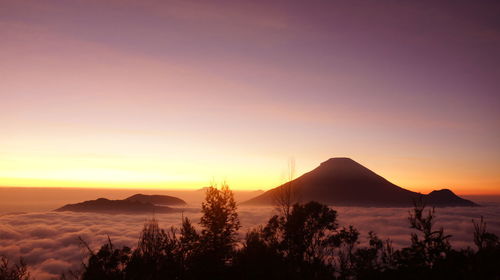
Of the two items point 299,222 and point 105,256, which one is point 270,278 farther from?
point 105,256

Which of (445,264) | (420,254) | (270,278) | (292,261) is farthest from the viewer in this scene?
(292,261)

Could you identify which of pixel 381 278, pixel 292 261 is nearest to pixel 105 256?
pixel 292 261

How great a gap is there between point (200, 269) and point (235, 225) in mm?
10005

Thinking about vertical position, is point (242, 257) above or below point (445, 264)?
below

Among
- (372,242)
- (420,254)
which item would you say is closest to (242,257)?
(372,242)

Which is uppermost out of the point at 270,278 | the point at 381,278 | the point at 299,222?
the point at 299,222

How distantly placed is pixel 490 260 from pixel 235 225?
32.5 m

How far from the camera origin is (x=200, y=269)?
40.0m

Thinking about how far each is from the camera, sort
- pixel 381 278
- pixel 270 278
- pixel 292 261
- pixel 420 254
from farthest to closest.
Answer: pixel 292 261, pixel 270 278, pixel 381 278, pixel 420 254

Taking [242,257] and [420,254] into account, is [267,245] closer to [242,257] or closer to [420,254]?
[242,257]

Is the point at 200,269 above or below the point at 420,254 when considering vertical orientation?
below

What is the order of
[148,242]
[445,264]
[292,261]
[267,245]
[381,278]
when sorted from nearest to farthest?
[445,264], [148,242], [381,278], [292,261], [267,245]

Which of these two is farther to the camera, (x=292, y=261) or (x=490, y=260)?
(x=292, y=261)

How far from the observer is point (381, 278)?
2998 centimetres
